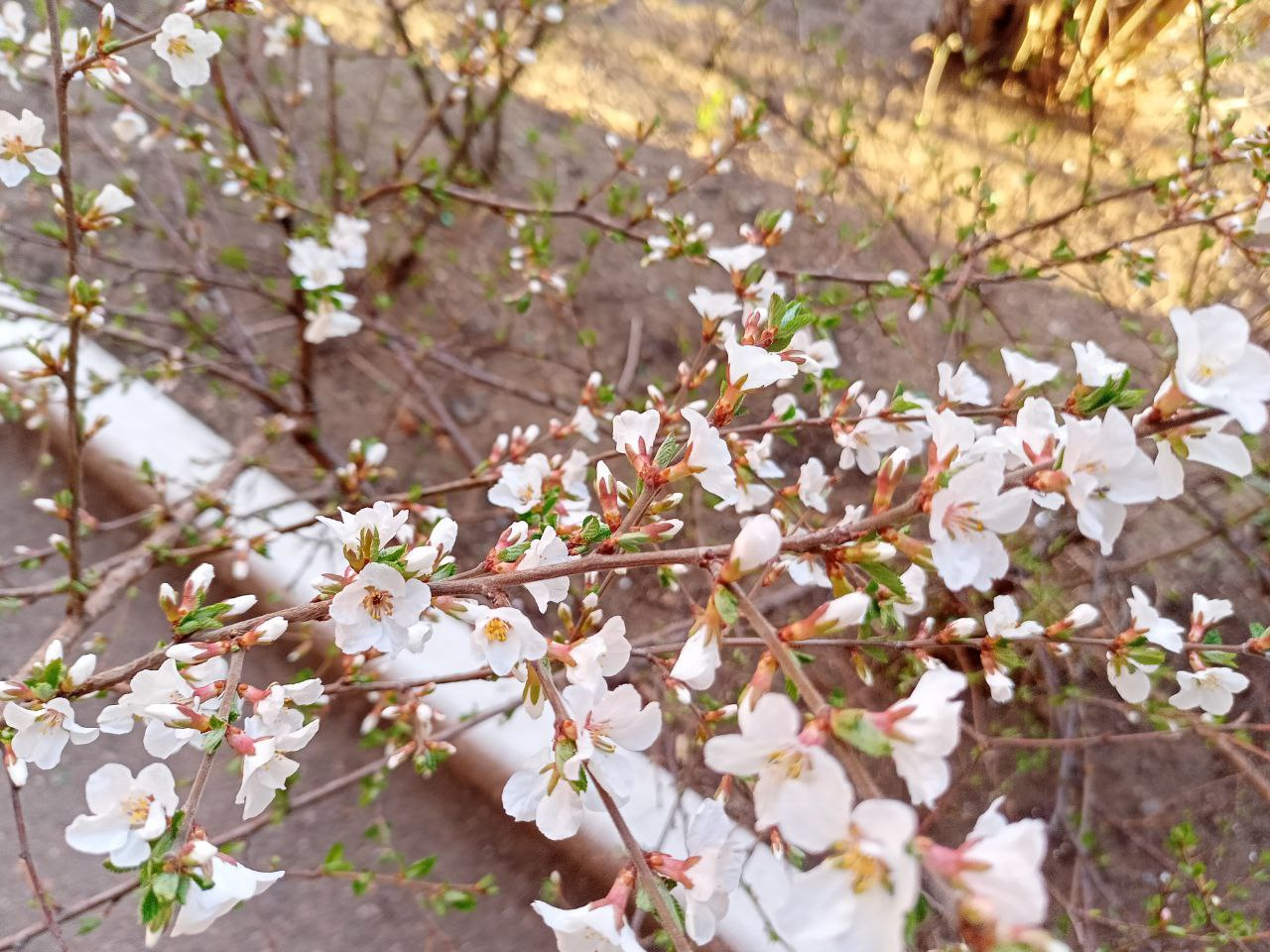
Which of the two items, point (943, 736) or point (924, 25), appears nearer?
point (943, 736)

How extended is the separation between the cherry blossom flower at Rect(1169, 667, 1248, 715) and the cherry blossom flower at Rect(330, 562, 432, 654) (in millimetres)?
1062

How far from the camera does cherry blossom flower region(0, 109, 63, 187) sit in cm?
123

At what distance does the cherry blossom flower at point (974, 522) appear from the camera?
0.73 meters

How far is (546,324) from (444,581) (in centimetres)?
258

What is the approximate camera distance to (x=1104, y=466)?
758 mm

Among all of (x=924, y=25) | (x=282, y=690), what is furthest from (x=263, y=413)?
(x=924, y=25)

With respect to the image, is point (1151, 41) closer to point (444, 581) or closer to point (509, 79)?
point (509, 79)

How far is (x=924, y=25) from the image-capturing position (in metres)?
4.38

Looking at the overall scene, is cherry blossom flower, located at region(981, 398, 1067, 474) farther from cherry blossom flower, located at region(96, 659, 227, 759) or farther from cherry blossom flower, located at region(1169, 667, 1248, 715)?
cherry blossom flower, located at region(96, 659, 227, 759)

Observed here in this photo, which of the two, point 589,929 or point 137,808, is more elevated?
point 589,929

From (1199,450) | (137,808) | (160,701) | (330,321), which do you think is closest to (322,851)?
(330,321)

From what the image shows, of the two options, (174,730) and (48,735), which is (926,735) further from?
(48,735)

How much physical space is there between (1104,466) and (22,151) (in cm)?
153

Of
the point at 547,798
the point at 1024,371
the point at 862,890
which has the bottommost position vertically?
the point at 547,798
